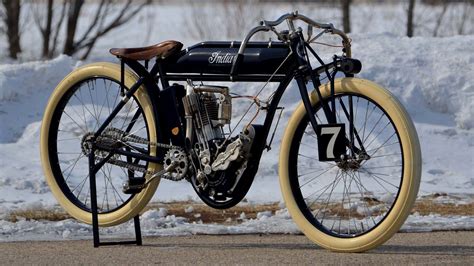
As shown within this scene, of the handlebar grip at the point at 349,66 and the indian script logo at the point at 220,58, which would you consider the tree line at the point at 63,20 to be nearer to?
the indian script logo at the point at 220,58

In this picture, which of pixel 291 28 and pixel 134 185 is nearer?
pixel 291 28

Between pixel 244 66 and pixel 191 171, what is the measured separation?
2.29 feet

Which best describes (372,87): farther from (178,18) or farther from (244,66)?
(178,18)

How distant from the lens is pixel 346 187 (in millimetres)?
8102

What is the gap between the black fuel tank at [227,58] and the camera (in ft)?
23.2

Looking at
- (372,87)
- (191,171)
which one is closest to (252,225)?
(191,171)

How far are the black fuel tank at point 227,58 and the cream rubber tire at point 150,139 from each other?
0.30m

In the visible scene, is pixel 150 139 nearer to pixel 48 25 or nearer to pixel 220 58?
pixel 220 58

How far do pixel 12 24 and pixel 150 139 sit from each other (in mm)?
12118

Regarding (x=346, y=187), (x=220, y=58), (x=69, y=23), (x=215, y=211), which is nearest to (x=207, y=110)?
(x=220, y=58)

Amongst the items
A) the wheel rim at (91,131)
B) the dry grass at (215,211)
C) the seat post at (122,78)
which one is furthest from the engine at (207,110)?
the dry grass at (215,211)

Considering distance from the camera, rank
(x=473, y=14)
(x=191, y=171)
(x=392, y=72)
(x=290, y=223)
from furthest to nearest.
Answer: (x=473, y=14) → (x=392, y=72) → (x=290, y=223) → (x=191, y=171)

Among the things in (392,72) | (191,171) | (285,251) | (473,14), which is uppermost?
(473,14)

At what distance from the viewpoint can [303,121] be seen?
7.05 metres
